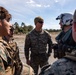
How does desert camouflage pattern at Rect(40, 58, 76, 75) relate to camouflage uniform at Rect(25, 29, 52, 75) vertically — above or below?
above

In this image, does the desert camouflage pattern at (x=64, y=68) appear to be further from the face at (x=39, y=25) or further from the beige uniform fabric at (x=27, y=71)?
the face at (x=39, y=25)

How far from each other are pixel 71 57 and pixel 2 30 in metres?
1.80

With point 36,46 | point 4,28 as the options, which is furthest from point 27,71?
point 36,46

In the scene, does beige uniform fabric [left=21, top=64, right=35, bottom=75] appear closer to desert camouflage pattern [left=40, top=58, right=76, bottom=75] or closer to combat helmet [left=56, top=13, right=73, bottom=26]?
combat helmet [left=56, top=13, right=73, bottom=26]

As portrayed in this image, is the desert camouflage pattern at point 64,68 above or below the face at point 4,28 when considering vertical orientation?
below

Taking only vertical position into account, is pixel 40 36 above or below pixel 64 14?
below

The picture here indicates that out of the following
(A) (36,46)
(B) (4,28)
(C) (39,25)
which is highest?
(B) (4,28)

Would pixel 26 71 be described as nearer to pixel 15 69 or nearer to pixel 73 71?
pixel 15 69

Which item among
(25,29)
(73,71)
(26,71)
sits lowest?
(25,29)

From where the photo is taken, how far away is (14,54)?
3916mm

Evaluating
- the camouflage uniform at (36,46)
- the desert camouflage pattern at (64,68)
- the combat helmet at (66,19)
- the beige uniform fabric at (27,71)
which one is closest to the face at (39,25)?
the camouflage uniform at (36,46)

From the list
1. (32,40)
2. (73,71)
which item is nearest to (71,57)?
(73,71)

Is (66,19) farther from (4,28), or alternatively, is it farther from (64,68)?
(64,68)

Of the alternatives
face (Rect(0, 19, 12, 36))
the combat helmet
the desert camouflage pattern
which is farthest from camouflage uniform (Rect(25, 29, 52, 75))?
the desert camouflage pattern
